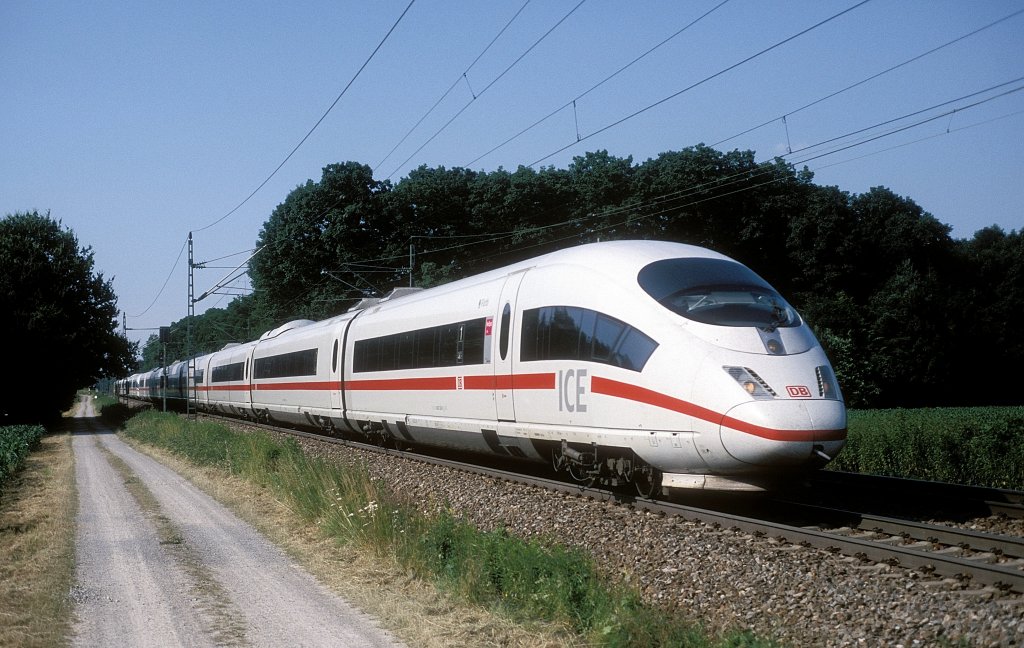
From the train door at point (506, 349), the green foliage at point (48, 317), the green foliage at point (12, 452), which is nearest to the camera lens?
the train door at point (506, 349)

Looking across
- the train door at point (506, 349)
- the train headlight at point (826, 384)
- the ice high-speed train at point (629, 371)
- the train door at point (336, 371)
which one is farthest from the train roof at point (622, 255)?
the train door at point (336, 371)

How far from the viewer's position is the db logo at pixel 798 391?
9.43 metres

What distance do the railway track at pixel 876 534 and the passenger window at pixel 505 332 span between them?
2.36 meters

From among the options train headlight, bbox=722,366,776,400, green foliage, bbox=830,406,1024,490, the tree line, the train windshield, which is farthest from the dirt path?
the tree line

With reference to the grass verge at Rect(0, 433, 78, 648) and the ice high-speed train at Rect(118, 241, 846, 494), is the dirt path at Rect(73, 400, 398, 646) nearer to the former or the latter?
the grass verge at Rect(0, 433, 78, 648)

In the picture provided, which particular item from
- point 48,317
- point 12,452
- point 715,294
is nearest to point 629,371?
point 715,294

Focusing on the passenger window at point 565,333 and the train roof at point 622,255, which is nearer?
the train roof at point 622,255

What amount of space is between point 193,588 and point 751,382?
5.83 metres

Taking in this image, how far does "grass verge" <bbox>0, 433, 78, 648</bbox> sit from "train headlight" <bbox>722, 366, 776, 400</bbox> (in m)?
6.53

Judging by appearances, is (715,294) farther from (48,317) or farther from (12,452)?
(48,317)

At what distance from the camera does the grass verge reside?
6859mm

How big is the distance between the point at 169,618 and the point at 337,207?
45.0 metres

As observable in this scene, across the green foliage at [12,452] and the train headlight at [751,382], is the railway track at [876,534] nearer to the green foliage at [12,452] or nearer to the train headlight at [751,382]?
the train headlight at [751,382]

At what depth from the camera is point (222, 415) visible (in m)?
45.7
